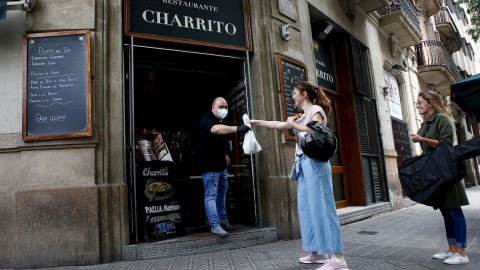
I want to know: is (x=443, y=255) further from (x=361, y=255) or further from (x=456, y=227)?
(x=361, y=255)

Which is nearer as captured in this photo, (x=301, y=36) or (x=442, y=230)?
(x=442, y=230)

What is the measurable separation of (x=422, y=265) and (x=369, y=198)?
195 inches

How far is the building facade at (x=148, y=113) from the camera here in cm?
399

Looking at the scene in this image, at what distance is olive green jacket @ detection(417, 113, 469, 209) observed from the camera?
3.27 metres

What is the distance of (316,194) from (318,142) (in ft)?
1.68

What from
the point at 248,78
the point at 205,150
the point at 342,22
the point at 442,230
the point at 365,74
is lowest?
the point at 442,230

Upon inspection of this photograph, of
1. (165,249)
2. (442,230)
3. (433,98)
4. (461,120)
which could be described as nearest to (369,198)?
(442,230)

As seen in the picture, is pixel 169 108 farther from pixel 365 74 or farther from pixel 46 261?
pixel 365 74

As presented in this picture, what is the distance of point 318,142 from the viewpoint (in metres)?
2.97

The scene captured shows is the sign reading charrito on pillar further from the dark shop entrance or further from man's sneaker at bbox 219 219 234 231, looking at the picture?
man's sneaker at bbox 219 219 234 231

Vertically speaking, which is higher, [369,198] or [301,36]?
[301,36]

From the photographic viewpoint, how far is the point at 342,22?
838 centimetres

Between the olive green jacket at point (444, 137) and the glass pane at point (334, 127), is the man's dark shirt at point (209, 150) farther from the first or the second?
the glass pane at point (334, 127)

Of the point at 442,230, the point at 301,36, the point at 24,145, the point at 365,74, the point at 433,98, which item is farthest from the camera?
the point at 365,74
